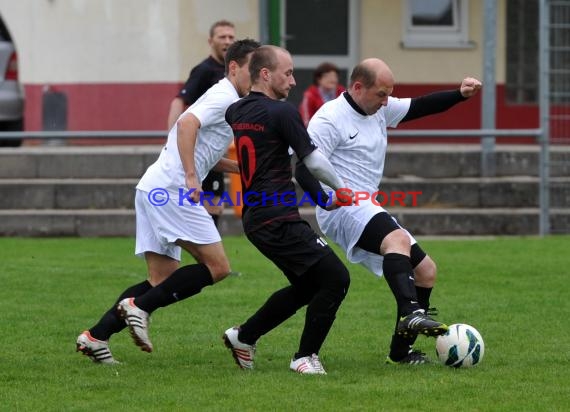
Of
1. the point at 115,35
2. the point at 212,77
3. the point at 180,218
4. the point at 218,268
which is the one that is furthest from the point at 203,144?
the point at 115,35

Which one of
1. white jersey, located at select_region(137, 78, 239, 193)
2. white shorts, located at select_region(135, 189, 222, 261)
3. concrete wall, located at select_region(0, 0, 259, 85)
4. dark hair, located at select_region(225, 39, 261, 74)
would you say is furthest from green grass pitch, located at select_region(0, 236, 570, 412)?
concrete wall, located at select_region(0, 0, 259, 85)

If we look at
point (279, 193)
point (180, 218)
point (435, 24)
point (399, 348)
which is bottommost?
point (399, 348)

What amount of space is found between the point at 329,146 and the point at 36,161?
352 inches

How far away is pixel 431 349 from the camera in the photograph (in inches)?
347

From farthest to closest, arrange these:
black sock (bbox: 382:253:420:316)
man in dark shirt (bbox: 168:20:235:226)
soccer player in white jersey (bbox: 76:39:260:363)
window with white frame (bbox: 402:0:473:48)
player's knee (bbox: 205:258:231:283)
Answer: window with white frame (bbox: 402:0:473:48)
man in dark shirt (bbox: 168:20:235:226)
player's knee (bbox: 205:258:231:283)
soccer player in white jersey (bbox: 76:39:260:363)
black sock (bbox: 382:253:420:316)

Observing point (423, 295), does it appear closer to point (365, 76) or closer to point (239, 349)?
point (239, 349)

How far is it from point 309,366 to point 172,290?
918mm

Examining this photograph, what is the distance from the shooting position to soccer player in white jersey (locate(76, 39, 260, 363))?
26.5ft

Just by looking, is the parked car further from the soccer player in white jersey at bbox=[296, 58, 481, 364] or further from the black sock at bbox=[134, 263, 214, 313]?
the soccer player in white jersey at bbox=[296, 58, 481, 364]

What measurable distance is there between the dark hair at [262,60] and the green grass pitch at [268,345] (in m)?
1.64

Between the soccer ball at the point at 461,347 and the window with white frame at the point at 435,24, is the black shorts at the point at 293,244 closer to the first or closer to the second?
the soccer ball at the point at 461,347

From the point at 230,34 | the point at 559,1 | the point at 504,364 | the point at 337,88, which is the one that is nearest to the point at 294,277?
the point at 504,364

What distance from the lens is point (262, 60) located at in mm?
7703

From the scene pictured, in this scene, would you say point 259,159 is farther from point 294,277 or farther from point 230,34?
point 230,34
